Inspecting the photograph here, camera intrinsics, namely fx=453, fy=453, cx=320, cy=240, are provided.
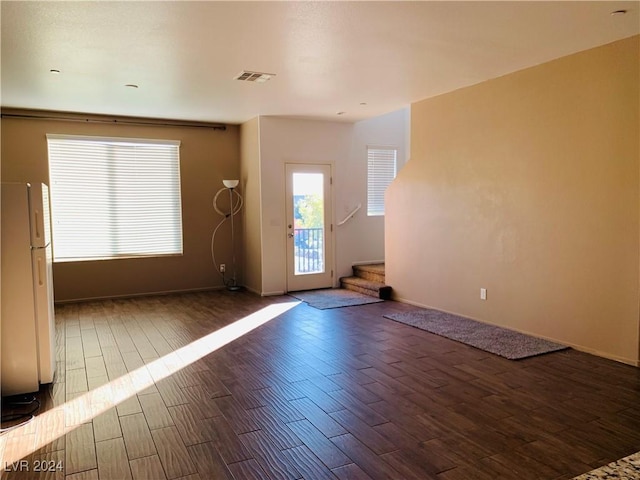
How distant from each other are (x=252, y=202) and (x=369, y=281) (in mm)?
2268

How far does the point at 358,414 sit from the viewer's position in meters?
3.03

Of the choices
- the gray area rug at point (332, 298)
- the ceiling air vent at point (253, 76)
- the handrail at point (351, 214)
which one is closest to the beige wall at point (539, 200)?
the gray area rug at point (332, 298)

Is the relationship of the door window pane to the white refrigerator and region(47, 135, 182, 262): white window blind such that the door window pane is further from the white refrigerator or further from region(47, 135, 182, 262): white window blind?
the white refrigerator

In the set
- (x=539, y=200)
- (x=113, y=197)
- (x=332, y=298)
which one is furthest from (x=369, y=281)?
(x=113, y=197)

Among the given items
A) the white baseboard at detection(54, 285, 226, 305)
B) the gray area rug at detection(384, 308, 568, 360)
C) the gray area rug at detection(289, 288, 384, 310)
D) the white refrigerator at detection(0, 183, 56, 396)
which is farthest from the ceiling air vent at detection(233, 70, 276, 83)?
the white baseboard at detection(54, 285, 226, 305)

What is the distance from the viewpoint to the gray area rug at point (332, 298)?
250 inches

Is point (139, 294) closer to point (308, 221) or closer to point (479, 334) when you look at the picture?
point (308, 221)

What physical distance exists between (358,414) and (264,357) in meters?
1.44

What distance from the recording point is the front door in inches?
283

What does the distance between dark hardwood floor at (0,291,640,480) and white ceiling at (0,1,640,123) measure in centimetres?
273

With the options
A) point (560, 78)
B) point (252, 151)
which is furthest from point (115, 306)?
point (560, 78)

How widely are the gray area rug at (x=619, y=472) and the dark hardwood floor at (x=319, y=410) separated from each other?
1.61 m

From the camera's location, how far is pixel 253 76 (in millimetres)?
4711

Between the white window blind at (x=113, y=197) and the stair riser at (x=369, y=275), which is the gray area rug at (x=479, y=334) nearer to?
the stair riser at (x=369, y=275)
